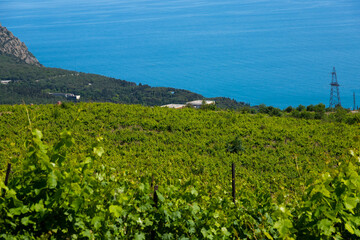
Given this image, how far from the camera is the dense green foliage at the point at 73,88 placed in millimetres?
67562

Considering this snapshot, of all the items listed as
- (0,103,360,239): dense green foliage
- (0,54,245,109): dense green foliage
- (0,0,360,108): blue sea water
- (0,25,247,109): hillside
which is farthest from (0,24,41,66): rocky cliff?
(0,103,360,239): dense green foliage

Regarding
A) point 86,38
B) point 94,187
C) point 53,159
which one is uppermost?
point 86,38

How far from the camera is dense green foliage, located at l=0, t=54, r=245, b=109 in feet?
222

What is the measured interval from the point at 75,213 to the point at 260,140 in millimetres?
9921

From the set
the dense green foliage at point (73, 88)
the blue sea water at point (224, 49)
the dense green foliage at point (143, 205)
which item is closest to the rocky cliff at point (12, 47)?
the dense green foliage at point (73, 88)

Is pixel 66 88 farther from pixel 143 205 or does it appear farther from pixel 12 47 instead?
pixel 143 205

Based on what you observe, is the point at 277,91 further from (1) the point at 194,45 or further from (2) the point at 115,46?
(2) the point at 115,46

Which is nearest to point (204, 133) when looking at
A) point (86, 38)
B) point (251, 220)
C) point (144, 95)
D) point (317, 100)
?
point (251, 220)

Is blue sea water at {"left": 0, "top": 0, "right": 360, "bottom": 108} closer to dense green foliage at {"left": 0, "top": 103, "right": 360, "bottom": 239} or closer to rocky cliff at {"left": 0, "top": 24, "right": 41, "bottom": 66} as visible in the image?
rocky cliff at {"left": 0, "top": 24, "right": 41, "bottom": 66}

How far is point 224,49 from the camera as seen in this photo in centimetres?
A: 10362

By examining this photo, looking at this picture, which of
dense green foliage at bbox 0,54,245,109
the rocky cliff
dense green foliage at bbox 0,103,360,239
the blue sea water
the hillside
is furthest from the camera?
the rocky cliff

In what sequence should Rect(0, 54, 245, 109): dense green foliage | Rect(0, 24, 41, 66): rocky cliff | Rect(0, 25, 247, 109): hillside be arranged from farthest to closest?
1. Rect(0, 24, 41, 66): rocky cliff
2. Rect(0, 54, 245, 109): dense green foliage
3. Rect(0, 25, 247, 109): hillside

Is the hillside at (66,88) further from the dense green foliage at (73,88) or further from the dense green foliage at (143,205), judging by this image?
the dense green foliage at (143,205)

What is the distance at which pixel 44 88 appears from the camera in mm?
79062
